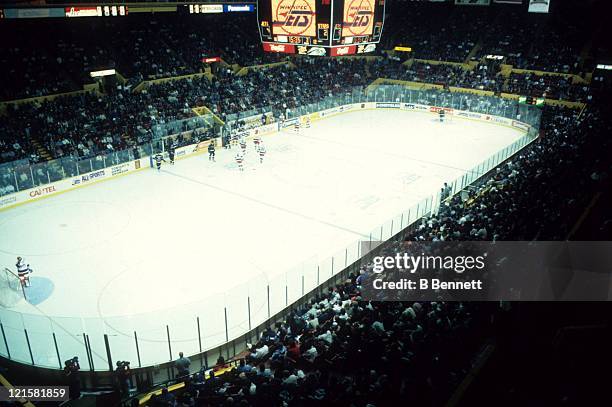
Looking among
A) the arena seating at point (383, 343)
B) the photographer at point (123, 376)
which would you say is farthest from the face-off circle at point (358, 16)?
the photographer at point (123, 376)

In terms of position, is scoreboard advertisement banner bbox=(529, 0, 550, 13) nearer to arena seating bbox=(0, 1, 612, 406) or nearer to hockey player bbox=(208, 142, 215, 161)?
arena seating bbox=(0, 1, 612, 406)

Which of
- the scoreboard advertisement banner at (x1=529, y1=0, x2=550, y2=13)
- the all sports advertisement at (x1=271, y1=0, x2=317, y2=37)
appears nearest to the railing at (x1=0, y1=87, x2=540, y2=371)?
the all sports advertisement at (x1=271, y1=0, x2=317, y2=37)

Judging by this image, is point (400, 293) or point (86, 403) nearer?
point (86, 403)

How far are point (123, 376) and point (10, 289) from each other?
5.31 m

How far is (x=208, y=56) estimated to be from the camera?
3675 cm

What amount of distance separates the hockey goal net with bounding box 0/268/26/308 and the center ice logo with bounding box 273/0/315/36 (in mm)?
15398

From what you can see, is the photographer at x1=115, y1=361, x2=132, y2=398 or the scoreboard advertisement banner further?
the scoreboard advertisement banner

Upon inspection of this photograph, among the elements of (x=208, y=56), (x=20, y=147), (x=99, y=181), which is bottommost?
(x=99, y=181)

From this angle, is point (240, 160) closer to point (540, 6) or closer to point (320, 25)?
point (320, 25)

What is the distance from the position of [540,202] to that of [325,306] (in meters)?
6.47

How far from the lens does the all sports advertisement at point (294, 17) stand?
2200 cm

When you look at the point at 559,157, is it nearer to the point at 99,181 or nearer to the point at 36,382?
the point at 36,382

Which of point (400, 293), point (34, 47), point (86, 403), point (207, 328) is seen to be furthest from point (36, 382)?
point (34, 47)

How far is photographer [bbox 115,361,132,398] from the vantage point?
30.9 ft
